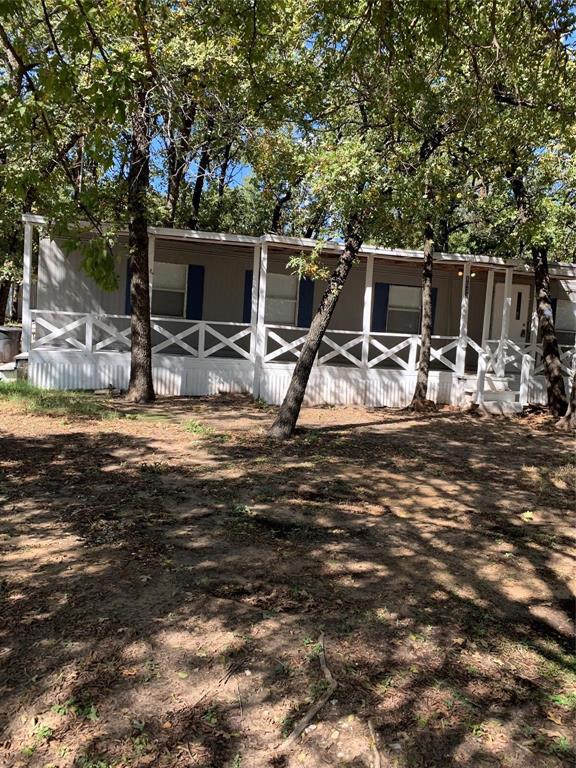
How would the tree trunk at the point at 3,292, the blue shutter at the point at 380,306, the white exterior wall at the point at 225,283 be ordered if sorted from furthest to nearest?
the tree trunk at the point at 3,292 < the blue shutter at the point at 380,306 < the white exterior wall at the point at 225,283

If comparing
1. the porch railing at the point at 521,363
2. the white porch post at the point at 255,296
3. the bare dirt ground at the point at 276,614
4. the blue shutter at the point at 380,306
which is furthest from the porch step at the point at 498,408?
the bare dirt ground at the point at 276,614

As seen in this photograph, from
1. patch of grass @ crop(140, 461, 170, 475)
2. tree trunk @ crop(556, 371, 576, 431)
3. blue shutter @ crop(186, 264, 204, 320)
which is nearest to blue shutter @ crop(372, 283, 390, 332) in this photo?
blue shutter @ crop(186, 264, 204, 320)

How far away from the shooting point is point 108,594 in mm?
3689

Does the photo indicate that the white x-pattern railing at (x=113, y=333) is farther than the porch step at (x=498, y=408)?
No

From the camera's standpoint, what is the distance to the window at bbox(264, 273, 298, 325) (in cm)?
1429

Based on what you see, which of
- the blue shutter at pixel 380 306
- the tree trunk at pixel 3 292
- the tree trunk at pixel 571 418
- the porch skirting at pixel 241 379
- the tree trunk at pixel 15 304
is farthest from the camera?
the tree trunk at pixel 15 304

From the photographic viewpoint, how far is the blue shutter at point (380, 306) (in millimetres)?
14812

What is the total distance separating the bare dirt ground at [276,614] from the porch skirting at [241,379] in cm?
515

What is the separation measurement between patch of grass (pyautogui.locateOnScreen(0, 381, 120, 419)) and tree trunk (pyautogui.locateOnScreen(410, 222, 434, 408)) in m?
5.98

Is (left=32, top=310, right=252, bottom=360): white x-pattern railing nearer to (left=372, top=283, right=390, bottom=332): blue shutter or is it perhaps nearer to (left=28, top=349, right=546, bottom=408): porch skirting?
(left=28, top=349, right=546, bottom=408): porch skirting

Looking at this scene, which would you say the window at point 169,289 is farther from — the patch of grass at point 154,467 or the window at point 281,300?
the patch of grass at point 154,467

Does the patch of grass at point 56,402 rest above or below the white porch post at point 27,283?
below

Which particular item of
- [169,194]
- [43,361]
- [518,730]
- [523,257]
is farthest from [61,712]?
[169,194]

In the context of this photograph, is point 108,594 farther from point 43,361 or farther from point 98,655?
point 43,361
